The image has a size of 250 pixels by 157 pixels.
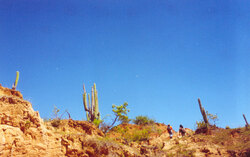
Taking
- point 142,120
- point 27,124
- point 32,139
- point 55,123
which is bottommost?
point 32,139

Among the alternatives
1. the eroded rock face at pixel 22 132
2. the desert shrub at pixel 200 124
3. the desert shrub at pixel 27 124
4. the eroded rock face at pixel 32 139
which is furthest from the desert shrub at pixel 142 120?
the desert shrub at pixel 27 124

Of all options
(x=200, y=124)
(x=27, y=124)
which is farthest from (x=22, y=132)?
(x=200, y=124)

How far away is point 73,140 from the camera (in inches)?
358

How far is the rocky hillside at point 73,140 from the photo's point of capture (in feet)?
23.9

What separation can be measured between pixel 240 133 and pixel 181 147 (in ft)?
15.5

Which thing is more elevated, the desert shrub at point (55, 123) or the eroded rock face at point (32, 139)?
the desert shrub at point (55, 123)

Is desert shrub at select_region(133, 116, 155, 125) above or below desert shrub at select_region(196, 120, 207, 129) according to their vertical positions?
above

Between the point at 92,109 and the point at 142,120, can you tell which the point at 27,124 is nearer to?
the point at 92,109

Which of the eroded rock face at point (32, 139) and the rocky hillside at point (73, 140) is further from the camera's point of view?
the rocky hillside at point (73, 140)

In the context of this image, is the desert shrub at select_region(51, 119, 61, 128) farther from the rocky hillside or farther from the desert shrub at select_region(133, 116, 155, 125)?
the desert shrub at select_region(133, 116, 155, 125)

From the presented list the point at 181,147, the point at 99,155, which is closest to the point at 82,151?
the point at 99,155

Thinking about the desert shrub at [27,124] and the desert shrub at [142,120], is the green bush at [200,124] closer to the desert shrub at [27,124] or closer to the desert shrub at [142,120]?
the desert shrub at [142,120]

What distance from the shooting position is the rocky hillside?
7273 mm

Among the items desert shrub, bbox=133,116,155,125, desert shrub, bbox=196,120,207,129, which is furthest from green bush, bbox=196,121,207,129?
desert shrub, bbox=133,116,155,125
